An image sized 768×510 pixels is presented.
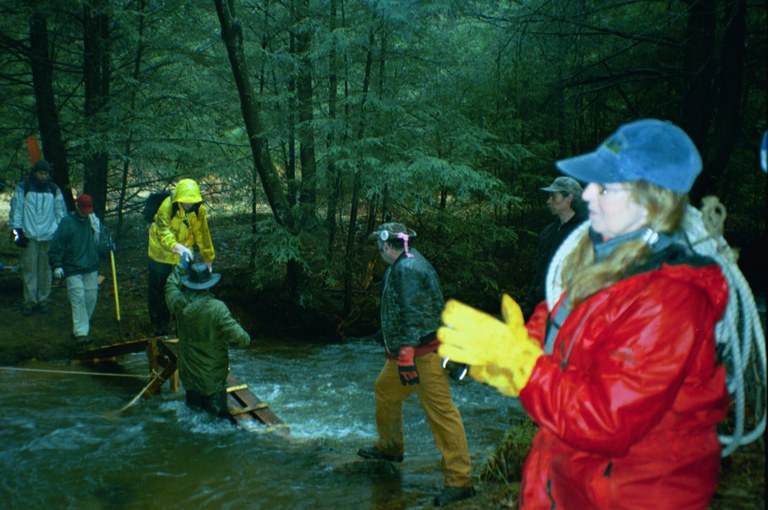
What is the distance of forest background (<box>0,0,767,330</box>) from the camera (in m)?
10.8

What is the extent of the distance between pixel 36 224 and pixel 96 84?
3.60 metres

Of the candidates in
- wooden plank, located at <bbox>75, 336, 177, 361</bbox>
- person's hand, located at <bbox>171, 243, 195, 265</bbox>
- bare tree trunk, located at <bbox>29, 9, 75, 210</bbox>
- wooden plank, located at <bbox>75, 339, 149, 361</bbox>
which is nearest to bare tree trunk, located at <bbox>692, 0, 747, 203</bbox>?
person's hand, located at <bbox>171, 243, 195, 265</bbox>

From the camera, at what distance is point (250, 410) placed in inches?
289

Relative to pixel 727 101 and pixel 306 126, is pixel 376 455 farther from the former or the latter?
pixel 306 126

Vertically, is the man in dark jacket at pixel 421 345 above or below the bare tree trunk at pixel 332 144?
below

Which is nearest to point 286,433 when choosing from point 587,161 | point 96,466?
point 96,466

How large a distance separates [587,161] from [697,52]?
28.0 feet

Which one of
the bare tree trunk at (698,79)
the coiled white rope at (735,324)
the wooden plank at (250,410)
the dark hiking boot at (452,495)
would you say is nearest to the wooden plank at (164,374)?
the wooden plank at (250,410)

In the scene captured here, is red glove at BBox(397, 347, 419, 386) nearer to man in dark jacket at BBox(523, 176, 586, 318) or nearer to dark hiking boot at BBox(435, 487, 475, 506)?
dark hiking boot at BBox(435, 487, 475, 506)

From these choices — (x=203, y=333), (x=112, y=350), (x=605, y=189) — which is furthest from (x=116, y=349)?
(x=605, y=189)

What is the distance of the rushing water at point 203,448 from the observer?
564cm

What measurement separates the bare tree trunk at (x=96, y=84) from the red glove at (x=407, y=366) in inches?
350

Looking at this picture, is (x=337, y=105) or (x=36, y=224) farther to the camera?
(x=337, y=105)

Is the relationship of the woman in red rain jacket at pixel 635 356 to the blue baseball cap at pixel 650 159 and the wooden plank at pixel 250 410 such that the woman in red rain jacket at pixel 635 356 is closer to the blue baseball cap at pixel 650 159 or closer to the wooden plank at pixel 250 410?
the blue baseball cap at pixel 650 159
